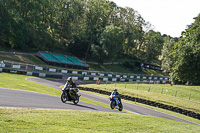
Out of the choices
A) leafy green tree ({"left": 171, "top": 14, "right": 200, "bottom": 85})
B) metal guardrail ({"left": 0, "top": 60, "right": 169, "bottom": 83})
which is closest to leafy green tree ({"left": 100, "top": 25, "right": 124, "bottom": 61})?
metal guardrail ({"left": 0, "top": 60, "right": 169, "bottom": 83})

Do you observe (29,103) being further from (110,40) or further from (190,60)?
(110,40)

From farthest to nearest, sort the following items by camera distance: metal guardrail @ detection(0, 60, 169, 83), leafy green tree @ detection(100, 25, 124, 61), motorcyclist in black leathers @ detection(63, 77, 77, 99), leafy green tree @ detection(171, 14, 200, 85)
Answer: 1. leafy green tree @ detection(100, 25, 124, 61)
2. leafy green tree @ detection(171, 14, 200, 85)
3. metal guardrail @ detection(0, 60, 169, 83)
4. motorcyclist in black leathers @ detection(63, 77, 77, 99)

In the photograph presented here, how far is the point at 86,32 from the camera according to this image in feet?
266

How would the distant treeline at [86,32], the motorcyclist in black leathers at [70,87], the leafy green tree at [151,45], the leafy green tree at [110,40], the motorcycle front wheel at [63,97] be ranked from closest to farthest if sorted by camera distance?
the motorcyclist in black leathers at [70,87], the motorcycle front wheel at [63,97], the distant treeline at [86,32], the leafy green tree at [110,40], the leafy green tree at [151,45]

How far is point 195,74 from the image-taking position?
4909cm

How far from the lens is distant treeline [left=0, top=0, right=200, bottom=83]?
179 feet

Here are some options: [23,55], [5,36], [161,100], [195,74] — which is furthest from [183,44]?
[5,36]

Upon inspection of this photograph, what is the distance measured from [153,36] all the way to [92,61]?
37359mm

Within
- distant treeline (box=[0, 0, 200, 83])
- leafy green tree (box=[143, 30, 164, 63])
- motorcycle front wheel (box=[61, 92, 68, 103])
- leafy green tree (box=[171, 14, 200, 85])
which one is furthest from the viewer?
leafy green tree (box=[143, 30, 164, 63])

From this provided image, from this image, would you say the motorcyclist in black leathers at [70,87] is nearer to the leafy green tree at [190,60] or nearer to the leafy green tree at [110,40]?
the leafy green tree at [190,60]

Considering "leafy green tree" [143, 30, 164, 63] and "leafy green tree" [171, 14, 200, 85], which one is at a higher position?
"leafy green tree" [143, 30, 164, 63]

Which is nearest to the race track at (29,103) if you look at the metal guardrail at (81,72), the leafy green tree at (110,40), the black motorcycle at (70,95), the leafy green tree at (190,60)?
the black motorcycle at (70,95)

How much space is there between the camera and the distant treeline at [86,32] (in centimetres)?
5450

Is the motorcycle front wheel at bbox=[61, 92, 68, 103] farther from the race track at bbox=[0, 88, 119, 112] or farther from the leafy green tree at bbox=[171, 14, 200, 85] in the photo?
the leafy green tree at bbox=[171, 14, 200, 85]
